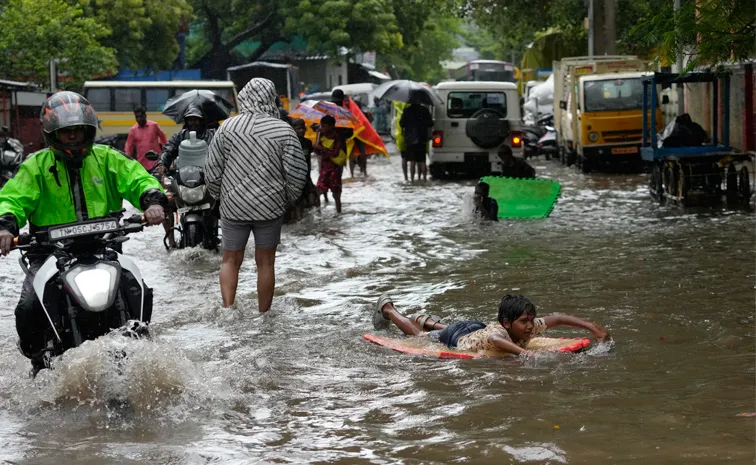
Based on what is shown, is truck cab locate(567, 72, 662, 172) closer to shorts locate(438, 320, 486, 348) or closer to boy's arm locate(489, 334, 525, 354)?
shorts locate(438, 320, 486, 348)

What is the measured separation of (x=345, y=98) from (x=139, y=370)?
44.2 feet

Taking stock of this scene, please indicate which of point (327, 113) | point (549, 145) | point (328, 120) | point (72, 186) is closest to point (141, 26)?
point (549, 145)

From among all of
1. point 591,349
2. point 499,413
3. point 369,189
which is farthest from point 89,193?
point 369,189

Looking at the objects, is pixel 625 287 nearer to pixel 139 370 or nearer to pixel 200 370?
pixel 200 370

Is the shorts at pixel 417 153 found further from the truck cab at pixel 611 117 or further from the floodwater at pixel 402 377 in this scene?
the floodwater at pixel 402 377

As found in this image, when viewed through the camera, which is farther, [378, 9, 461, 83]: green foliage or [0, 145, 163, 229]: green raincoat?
[378, 9, 461, 83]: green foliage

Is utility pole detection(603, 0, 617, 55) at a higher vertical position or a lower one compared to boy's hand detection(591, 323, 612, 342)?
higher

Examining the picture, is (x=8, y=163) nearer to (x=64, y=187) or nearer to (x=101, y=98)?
(x=101, y=98)

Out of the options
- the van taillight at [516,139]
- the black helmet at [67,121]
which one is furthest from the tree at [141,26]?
the black helmet at [67,121]

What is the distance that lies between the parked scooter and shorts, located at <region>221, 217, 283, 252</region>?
2968mm

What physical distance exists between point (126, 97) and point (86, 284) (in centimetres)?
2154

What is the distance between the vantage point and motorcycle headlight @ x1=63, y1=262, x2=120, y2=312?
5414 mm

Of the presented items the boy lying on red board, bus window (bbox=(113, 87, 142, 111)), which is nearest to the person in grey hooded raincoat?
the boy lying on red board

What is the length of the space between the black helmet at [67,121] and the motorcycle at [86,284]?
0.36 metres
